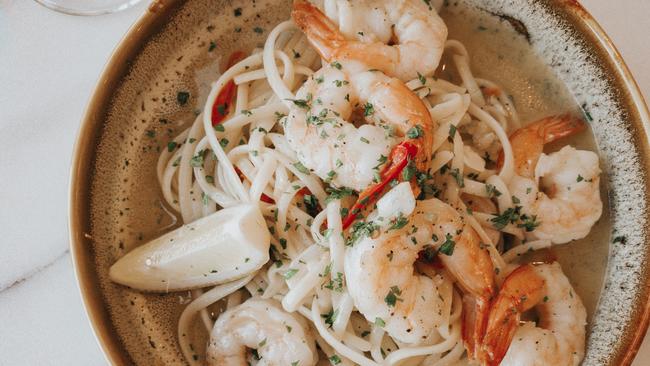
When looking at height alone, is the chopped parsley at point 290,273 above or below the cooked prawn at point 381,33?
below

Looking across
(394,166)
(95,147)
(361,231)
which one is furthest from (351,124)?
(95,147)

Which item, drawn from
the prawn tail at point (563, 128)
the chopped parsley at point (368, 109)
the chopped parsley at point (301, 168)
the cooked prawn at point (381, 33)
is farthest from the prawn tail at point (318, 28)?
the prawn tail at point (563, 128)

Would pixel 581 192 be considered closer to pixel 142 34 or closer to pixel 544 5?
pixel 544 5

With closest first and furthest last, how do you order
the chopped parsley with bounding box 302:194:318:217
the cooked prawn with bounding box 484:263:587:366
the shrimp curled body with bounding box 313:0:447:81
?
the cooked prawn with bounding box 484:263:587:366 < the shrimp curled body with bounding box 313:0:447:81 < the chopped parsley with bounding box 302:194:318:217

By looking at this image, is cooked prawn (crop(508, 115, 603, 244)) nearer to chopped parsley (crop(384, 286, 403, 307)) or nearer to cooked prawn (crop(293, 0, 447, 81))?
cooked prawn (crop(293, 0, 447, 81))

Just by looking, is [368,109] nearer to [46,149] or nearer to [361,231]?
[361,231]

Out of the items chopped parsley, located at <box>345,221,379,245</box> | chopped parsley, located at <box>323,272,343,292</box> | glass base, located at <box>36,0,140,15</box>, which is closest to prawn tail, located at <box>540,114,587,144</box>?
chopped parsley, located at <box>345,221,379,245</box>

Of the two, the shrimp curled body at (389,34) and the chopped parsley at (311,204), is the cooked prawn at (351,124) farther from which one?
the chopped parsley at (311,204)
